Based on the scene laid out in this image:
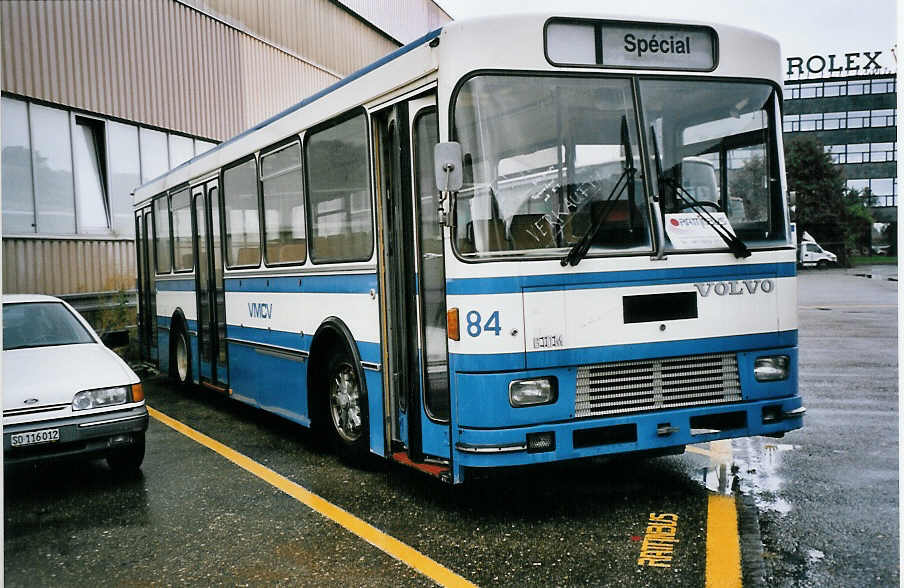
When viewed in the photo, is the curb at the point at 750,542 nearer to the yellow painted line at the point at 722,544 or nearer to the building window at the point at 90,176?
the yellow painted line at the point at 722,544

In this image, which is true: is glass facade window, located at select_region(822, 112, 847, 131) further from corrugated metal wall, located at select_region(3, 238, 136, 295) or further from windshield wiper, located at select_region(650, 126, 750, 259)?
windshield wiper, located at select_region(650, 126, 750, 259)

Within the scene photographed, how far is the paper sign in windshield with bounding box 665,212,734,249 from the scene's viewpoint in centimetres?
535

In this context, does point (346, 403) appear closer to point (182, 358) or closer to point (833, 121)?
point (182, 358)

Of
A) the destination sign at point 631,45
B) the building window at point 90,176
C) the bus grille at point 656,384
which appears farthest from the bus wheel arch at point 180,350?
the destination sign at point 631,45

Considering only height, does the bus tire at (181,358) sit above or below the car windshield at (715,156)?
below

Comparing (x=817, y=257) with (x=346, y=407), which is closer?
(x=346, y=407)

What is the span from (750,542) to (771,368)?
131 centimetres

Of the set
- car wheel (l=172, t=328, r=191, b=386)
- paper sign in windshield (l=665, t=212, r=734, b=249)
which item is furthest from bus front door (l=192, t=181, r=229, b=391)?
paper sign in windshield (l=665, t=212, r=734, b=249)

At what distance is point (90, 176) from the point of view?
1662cm

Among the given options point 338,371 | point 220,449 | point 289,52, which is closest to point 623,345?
point 338,371

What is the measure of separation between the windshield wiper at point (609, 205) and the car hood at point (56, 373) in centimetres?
365

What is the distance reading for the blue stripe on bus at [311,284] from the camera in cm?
639

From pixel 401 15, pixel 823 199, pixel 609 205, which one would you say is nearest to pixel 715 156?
pixel 609 205

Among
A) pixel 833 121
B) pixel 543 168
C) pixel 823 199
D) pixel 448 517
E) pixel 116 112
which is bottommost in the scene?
pixel 448 517
